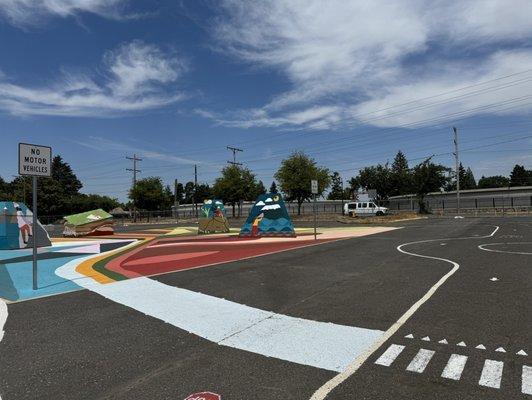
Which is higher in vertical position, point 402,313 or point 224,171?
point 224,171

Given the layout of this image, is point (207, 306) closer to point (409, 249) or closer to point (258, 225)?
point (409, 249)

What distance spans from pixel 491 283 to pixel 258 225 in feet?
54.0

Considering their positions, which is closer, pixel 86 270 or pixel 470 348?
pixel 470 348

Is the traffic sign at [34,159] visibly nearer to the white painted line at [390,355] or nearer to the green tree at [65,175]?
the white painted line at [390,355]

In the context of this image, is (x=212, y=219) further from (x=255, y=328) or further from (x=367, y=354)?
(x=367, y=354)

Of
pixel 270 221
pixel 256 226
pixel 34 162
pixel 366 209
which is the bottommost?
pixel 256 226

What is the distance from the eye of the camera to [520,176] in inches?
5320

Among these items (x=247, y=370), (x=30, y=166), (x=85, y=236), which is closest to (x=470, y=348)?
(x=247, y=370)

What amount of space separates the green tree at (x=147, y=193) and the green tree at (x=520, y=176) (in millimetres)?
107572

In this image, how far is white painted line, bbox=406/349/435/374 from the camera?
180 inches

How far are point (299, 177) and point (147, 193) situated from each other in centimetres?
2714

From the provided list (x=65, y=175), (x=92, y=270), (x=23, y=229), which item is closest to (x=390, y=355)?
(x=92, y=270)

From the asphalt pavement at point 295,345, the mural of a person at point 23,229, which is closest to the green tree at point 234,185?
the mural of a person at point 23,229

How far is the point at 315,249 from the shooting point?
16922 millimetres
